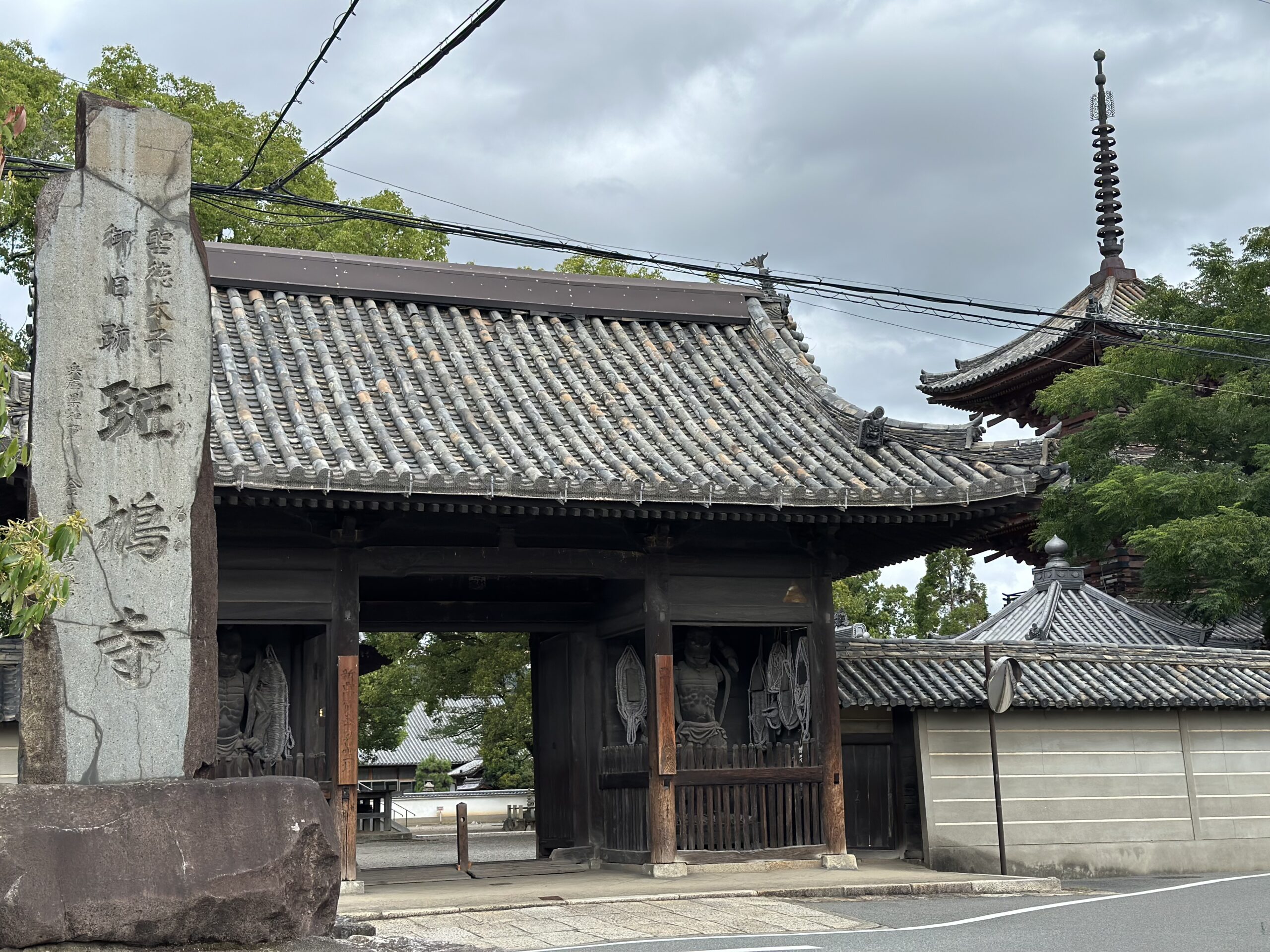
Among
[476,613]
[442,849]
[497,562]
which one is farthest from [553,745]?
[442,849]

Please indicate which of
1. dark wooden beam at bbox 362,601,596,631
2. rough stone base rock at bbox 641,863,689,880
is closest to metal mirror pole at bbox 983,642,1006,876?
rough stone base rock at bbox 641,863,689,880

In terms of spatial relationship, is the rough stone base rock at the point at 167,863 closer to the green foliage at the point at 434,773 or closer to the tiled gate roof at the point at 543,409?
the tiled gate roof at the point at 543,409

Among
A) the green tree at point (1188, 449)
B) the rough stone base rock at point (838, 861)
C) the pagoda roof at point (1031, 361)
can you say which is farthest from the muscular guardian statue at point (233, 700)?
the pagoda roof at point (1031, 361)

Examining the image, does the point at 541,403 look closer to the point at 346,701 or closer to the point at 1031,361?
the point at 346,701

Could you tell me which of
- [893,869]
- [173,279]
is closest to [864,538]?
[893,869]

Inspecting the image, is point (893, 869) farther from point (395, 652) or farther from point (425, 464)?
point (395, 652)

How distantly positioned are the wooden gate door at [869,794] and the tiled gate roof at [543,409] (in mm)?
3782

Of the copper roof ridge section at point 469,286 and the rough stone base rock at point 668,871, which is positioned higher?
the copper roof ridge section at point 469,286

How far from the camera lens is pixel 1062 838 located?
15.9 m

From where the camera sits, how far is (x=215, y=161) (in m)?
24.2

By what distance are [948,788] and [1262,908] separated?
4.27m

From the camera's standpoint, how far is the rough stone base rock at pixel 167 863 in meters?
6.38

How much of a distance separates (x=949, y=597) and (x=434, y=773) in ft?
59.6

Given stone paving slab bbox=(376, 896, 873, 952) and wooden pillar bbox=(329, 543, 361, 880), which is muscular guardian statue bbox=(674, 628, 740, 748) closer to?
stone paving slab bbox=(376, 896, 873, 952)
